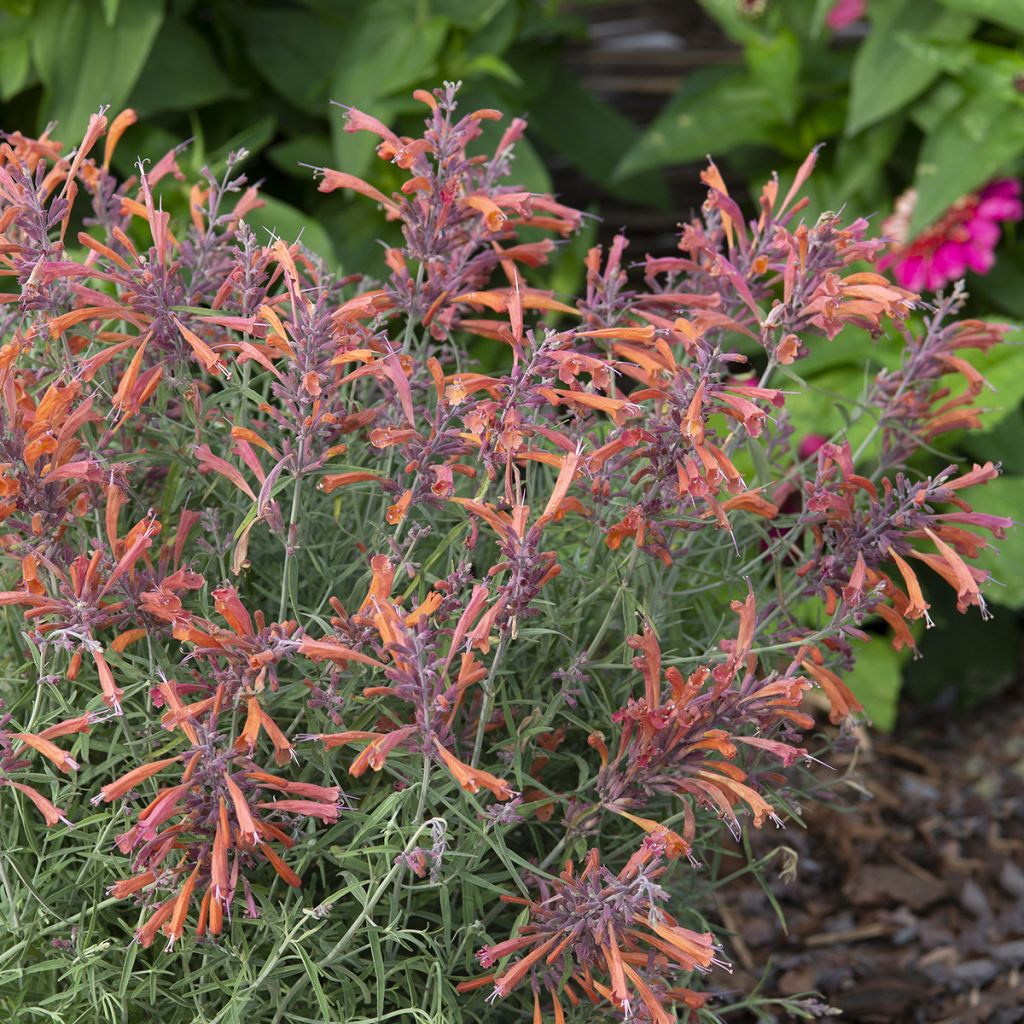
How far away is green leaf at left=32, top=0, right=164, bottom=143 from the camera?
2.55 metres

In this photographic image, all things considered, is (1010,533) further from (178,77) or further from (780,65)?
(178,77)

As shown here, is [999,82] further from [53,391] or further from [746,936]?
[53,391]

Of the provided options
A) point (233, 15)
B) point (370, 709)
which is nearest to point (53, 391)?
point (370, 709)

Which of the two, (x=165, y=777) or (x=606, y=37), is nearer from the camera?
(x=165, y=777)

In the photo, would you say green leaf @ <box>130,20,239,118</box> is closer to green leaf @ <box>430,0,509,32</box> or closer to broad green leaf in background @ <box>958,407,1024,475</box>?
green leaf @ <box>430,0,509,32</box>

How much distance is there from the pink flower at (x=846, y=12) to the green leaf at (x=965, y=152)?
14.3 inches

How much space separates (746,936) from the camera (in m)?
2.10

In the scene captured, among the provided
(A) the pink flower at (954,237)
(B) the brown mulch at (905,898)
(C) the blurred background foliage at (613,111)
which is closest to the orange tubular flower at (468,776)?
(B) the brown mulch at (905,898)

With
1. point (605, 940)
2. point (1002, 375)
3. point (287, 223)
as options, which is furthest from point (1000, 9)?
point (605, 940)

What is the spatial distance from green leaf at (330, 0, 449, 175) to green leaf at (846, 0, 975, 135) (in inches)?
30.7

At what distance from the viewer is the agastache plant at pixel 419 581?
1010 millimetres

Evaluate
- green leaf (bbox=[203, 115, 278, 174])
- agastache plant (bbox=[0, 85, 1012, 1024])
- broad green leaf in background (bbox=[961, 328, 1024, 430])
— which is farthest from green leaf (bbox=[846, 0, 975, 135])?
agastache plant (bbox=[0, 85, 1012, 1024])

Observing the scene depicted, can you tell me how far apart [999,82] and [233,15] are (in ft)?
4.82

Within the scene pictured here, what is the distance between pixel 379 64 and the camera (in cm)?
262
